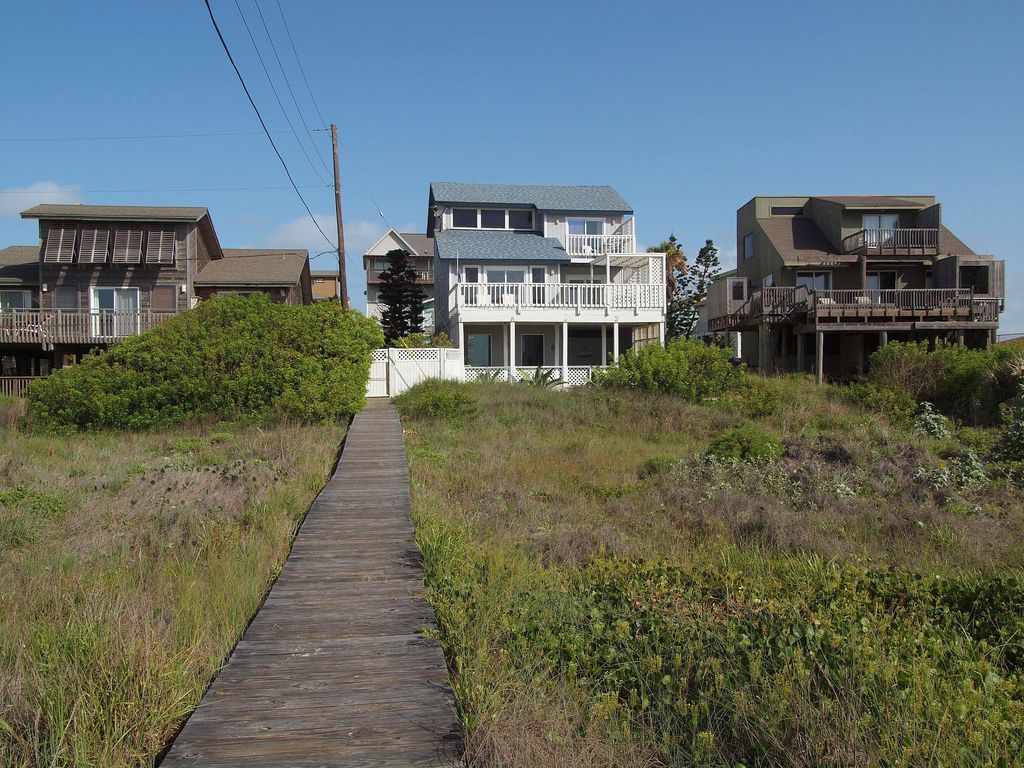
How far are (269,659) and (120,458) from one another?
1073cm

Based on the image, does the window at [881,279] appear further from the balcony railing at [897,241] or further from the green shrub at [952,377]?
the green shrub at [952,377]

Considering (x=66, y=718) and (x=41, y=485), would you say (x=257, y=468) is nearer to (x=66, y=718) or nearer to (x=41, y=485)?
(x=41, y=485)

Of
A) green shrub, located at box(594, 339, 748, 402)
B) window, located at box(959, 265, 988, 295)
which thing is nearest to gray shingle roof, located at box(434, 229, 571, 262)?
green shrub, located at box(594, 339, 748, 402)

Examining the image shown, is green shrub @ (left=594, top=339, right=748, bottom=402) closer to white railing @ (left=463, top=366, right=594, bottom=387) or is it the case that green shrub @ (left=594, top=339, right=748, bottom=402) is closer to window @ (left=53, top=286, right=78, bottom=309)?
white railing @ (left=463, top=366, right=594, bottom=387)

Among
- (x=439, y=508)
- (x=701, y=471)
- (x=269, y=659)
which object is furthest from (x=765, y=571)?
(x=701, y=471)

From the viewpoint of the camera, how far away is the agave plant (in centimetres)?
2689

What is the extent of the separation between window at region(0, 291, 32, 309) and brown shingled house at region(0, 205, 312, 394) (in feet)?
0.13

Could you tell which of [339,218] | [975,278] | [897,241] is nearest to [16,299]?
[339,218]

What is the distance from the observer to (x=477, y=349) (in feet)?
117

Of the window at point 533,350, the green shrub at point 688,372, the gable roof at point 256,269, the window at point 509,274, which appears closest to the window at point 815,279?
the window at point 533,350

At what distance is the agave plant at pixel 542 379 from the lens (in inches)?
1059

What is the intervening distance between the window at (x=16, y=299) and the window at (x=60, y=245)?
2.53 m

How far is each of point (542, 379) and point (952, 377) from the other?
13.1m

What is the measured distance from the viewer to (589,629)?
5246 millimetres
